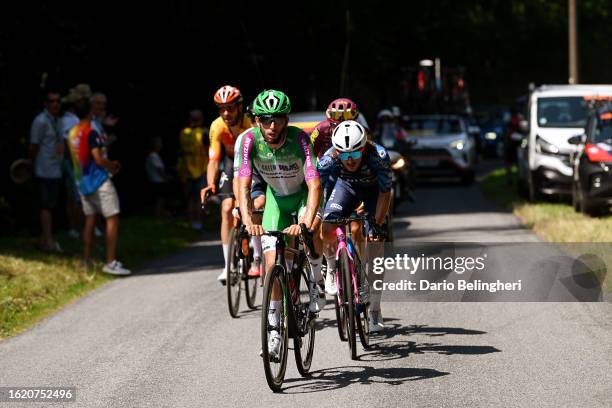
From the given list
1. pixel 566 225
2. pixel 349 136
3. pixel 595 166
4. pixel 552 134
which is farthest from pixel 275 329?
pixel 552 134

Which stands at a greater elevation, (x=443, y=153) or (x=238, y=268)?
(x=238, y=268)

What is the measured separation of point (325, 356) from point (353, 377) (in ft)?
2.73

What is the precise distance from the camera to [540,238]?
1647cm

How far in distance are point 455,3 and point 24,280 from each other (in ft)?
148

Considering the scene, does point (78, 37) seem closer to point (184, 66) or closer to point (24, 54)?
point (24, 54)

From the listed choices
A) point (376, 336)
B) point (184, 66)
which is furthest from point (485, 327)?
point (184, 66)

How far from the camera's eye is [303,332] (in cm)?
856

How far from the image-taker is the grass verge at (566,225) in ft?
47.4

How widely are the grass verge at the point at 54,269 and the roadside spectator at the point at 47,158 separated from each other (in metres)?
0.34

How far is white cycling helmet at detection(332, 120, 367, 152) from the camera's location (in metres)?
9.09

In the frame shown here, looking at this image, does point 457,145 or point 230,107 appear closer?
point 230,107

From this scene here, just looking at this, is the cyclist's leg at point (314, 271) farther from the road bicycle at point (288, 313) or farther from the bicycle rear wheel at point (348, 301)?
the bicycle rear wheel at point (348, 301)

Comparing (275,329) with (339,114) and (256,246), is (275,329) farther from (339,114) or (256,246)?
(256,246)

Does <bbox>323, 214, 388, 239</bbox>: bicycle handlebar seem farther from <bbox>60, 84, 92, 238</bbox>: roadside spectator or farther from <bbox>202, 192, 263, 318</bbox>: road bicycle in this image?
<bbox>60, 84, 92, 238</bbox>: roadside spectator
